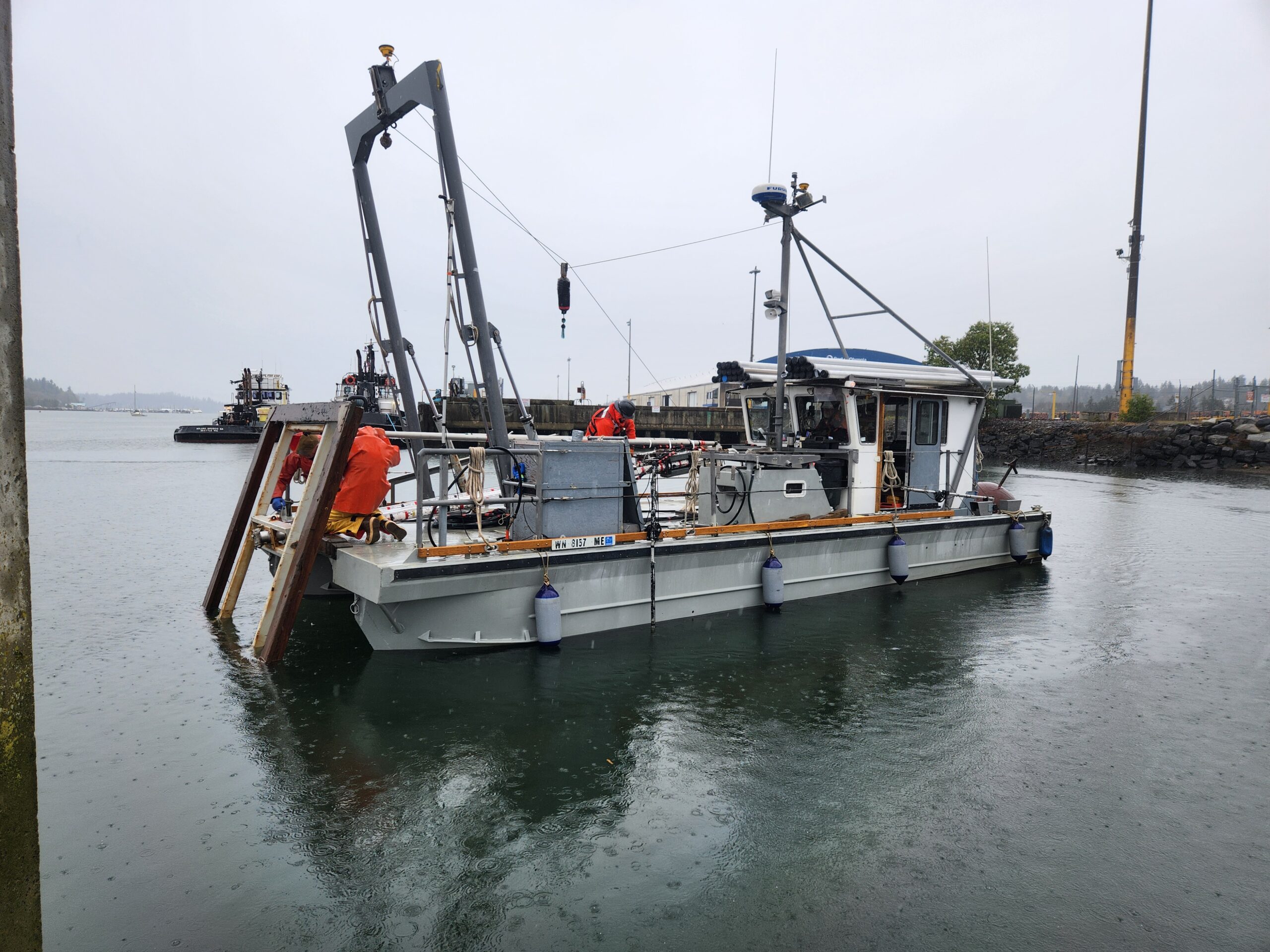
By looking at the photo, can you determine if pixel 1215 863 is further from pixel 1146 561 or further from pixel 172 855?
pixel 1146 561

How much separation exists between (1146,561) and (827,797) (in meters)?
12.2

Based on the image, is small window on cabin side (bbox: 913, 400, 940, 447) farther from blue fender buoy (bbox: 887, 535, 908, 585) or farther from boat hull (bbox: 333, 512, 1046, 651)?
blue fender buoy (bbox: 887, 535, 908, 585)

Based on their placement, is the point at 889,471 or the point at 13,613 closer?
the point at 13,613

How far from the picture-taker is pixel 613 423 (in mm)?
9680

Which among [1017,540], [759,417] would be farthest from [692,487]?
[1017,540]

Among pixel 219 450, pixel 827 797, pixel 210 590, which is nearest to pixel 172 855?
pixel 827 797

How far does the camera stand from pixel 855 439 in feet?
33.0

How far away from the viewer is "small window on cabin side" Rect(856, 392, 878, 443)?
10.1 metres

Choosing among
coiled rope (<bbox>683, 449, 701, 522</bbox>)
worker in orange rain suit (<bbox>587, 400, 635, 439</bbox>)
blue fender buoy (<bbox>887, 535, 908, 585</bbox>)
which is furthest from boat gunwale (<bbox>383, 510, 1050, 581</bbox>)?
worker in orange rain suit (<bbox>587, 400, 635, 439</bbox>)

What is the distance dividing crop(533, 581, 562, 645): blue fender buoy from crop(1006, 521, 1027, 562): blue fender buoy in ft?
28.1

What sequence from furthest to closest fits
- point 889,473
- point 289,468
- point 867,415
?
point 889,473, point 867,415, point 289,468

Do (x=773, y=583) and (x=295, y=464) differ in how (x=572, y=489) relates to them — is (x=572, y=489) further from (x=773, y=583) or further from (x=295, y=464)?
(x=295, y=464)

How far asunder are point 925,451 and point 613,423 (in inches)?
190

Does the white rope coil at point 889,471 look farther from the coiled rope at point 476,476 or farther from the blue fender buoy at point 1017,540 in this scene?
the coiled rope at point 476,476
